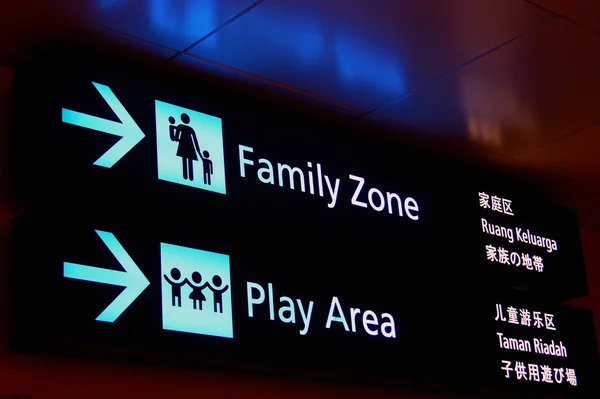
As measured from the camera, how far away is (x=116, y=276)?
267 centimetres

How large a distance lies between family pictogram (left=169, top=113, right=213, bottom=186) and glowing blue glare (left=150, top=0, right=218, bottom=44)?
0.28m

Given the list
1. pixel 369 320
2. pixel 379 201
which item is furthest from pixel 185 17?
pixel 369 320

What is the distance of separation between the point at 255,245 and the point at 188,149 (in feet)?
1.26

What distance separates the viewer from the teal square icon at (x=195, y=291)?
2.76 meters

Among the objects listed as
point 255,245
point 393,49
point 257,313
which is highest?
point 393,49

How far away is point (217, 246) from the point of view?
2.92 meters

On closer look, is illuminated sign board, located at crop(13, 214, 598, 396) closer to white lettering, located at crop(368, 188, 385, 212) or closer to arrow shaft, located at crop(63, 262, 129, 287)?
arrow shaft, located at crop(63, 262, 129, 287)

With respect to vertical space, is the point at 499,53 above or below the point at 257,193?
above

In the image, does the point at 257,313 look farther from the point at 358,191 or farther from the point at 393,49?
the point at 393,49

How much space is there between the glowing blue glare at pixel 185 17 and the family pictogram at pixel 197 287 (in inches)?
29.5

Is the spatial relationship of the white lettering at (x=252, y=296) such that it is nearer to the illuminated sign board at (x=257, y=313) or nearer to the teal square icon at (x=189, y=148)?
the illuminated sign board at (x=257, y=313)

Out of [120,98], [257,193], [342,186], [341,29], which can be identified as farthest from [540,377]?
[120,98]

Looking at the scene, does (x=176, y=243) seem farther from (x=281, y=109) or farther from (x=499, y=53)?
(x=499, y=53)

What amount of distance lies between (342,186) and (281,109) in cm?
40
